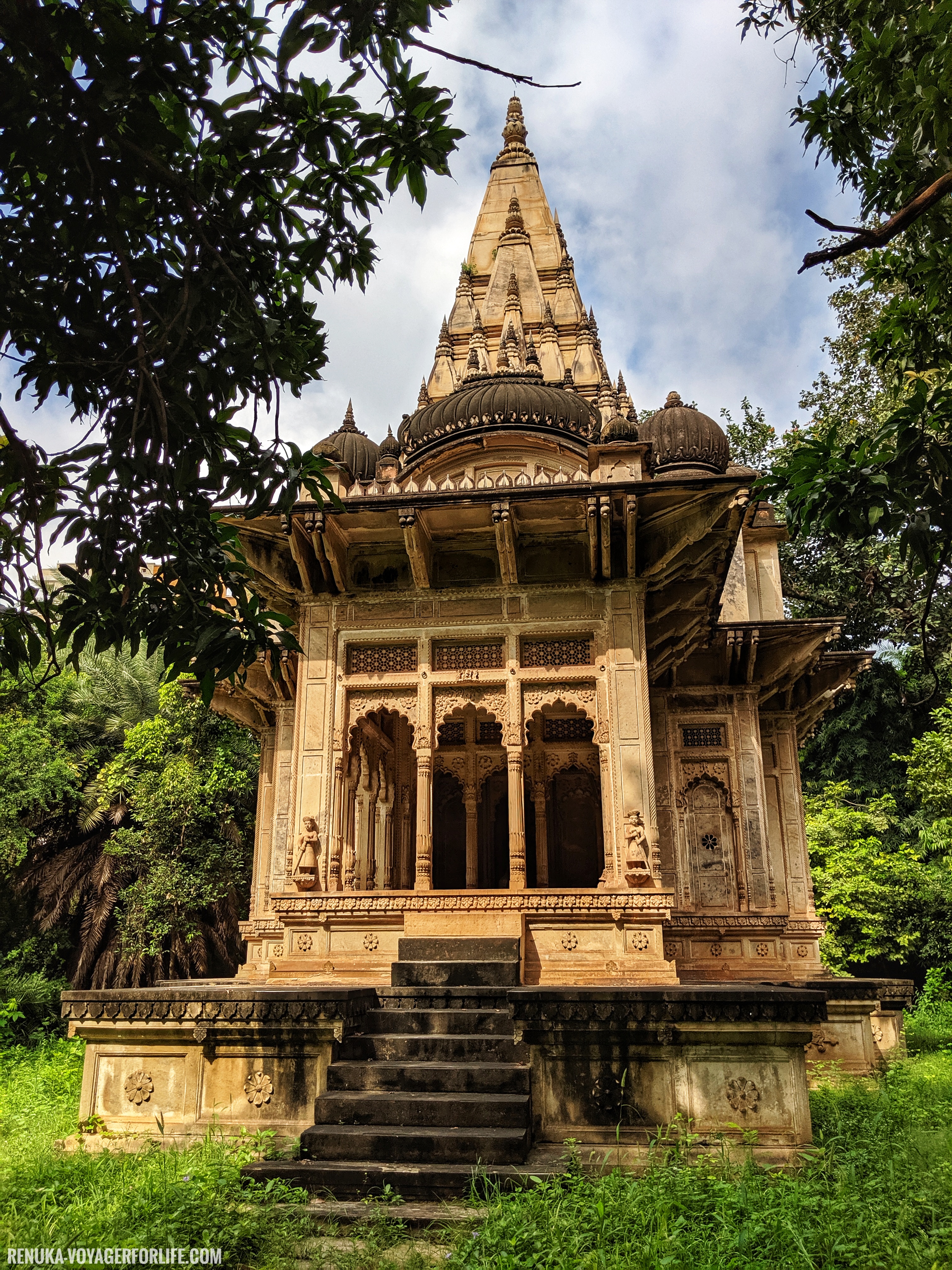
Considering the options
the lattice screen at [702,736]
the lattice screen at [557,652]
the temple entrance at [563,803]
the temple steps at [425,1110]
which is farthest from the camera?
the temple entrance at [563,803]

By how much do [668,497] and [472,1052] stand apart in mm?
6088

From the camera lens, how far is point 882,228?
14.5ft

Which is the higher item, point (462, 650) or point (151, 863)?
point (462, 650)

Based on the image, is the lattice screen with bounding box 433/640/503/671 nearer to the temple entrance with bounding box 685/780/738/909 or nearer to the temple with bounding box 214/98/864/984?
the temple with bounding box 214/98/864/984

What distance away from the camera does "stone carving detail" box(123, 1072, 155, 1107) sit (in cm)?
712

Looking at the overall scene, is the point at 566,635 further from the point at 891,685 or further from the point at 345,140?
the point at 891,685

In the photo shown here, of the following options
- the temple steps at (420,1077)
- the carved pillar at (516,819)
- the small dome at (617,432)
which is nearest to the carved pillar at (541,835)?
the carved pillar at (516,819)

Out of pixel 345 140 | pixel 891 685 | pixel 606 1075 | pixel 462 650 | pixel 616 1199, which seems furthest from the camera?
pixel 891 685

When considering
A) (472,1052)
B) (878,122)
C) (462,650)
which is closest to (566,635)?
(462,650)

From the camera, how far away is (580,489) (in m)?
10.5

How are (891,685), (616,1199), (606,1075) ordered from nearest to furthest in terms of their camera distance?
1. (616,1199)
2. (606,1075)
3. (891,685)

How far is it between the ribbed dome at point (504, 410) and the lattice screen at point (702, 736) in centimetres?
461

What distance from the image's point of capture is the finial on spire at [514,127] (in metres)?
24.1

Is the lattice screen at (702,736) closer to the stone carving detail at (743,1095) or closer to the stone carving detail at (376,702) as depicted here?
the stone carving detail at (376,702)
